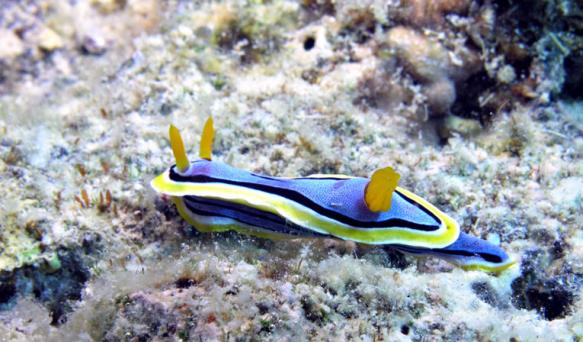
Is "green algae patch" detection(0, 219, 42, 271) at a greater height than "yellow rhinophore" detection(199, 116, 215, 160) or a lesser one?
lesser

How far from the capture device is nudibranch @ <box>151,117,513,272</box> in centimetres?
300

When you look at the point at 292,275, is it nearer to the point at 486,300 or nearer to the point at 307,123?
the point at 486,300

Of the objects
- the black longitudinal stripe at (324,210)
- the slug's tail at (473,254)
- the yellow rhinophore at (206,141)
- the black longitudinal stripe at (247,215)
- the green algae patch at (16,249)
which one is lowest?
the green algae patch at (16,249)

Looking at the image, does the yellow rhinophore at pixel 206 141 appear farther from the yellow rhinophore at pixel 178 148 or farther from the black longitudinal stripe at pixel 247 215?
the black longitudinal stripe at pixel 247 215

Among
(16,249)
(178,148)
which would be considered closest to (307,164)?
(178,148)

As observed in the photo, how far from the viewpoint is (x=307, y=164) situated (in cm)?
394

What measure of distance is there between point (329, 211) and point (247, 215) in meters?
0.67

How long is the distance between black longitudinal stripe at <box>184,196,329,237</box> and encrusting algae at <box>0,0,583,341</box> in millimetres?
128

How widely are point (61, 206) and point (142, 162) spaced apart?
806 mm

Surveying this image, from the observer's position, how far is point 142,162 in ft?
13.4

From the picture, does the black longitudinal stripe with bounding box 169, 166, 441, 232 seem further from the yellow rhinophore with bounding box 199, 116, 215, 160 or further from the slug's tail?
the yellow rhinophore with bounding box 199, 116, 215, 160

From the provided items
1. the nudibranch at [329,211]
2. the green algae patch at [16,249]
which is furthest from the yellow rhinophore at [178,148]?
the green algae patch at [16,249]

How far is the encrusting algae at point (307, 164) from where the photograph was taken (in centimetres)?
254

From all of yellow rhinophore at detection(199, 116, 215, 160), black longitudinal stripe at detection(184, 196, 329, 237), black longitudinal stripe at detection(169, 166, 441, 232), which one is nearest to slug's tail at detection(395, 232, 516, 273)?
black longitudinal stripe at detection(169, 166, 441, 232)
